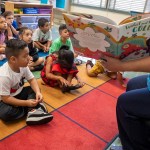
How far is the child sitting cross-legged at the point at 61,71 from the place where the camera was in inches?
59.3

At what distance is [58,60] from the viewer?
157 centimetres

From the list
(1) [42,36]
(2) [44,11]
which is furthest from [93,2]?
(1) [42,36]

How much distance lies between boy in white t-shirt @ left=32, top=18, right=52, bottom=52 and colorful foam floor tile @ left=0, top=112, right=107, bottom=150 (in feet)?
4.68

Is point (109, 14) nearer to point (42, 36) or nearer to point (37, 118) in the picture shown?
point (42, 36)

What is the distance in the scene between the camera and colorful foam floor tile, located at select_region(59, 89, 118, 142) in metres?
1.15

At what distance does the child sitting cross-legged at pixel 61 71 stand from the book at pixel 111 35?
651mm

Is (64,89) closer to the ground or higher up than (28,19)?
closer to the ground

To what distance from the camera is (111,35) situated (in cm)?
70

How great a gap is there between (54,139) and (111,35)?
63cm

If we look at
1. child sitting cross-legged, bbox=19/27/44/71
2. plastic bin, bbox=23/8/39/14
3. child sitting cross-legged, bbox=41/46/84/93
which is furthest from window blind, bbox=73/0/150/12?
child sitting cross-legged, bbox=41/46/84/93

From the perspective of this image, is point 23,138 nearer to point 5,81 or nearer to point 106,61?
point 5,81

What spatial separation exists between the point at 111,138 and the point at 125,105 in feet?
1.33

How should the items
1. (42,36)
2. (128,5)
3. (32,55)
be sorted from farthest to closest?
(128,5) < (42,36) < (32,55)

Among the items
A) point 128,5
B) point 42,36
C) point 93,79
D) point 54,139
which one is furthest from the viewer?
point 128,5
